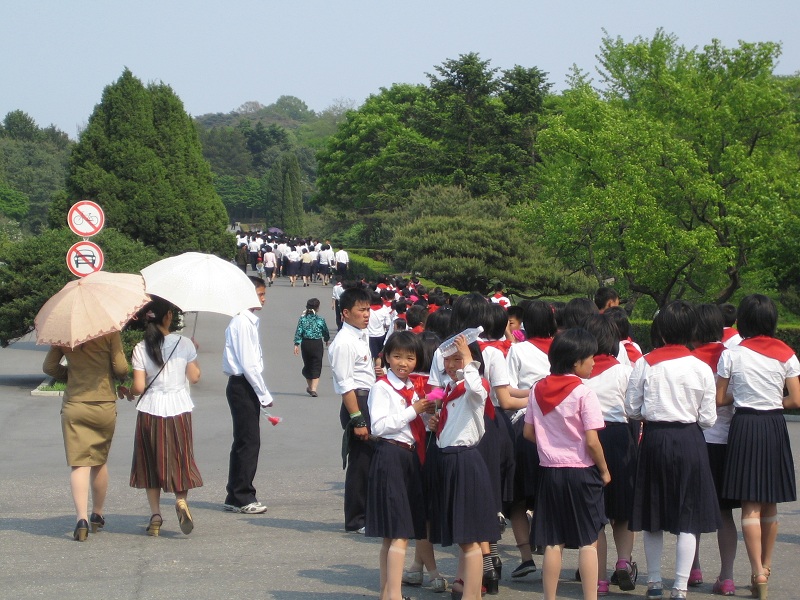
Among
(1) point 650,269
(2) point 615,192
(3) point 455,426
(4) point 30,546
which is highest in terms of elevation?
(2) point 615,192

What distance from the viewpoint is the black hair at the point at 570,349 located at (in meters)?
5.63

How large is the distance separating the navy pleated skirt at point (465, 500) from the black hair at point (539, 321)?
58.9 inches

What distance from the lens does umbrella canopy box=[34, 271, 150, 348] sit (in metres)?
7.39

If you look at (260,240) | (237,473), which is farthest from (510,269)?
(237,473)

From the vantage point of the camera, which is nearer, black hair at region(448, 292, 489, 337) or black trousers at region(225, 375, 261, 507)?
black hair at region(448, 292, 489, 337)

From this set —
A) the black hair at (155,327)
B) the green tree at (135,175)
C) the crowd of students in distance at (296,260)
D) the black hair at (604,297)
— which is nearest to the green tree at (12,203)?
the crowd of students in distance at (296,260)

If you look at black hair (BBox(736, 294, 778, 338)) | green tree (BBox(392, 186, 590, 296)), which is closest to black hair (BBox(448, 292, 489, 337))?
black hair (BBox(736, 294, 778, 338))

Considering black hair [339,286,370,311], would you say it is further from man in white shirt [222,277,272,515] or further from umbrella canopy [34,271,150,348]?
umbrella canopy [34,271,150,348]

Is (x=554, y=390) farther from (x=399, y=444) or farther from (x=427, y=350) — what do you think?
(x=399, y=444)

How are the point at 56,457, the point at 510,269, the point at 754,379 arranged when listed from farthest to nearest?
the point at 510,269 < the point at 56,457 < the point at 754,379

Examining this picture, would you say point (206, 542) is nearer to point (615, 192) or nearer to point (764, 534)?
point (764, 534)

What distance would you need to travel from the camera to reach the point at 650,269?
2772cm

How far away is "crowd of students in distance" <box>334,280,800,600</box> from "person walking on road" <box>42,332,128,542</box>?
266 cm

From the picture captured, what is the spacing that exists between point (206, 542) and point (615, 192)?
69.2 feet
